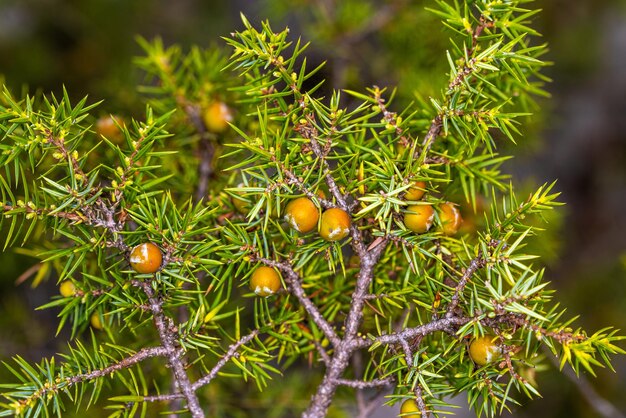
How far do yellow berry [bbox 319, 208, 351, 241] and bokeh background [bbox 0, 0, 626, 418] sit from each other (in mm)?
375

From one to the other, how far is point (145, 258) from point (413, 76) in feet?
2.61

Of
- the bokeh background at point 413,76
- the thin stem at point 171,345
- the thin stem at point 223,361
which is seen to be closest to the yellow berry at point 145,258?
the thin stem at point 171,345

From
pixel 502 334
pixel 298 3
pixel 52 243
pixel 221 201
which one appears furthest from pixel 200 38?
pixel 502 334

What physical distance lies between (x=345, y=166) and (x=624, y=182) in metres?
2.11

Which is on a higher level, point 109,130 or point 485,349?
point 109,130

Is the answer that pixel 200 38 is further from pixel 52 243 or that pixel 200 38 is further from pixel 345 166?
pixel 345 166

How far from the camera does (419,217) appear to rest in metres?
0.62

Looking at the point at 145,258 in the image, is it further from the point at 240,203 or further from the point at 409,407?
the point at 409,407

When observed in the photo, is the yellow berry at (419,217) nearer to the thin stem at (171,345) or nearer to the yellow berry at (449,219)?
the yellow berry at (449,219)

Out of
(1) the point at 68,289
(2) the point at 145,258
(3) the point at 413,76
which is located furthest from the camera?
(3) the point at 413,76

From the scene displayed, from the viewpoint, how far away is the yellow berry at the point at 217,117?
88 cm

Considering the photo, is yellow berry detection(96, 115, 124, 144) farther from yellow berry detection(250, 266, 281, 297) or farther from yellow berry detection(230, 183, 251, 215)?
yellow berry detection(250, 266, 281, 297)

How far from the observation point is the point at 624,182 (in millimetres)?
2322

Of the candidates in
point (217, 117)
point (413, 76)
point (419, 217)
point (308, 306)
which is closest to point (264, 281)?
point (308, 306)
